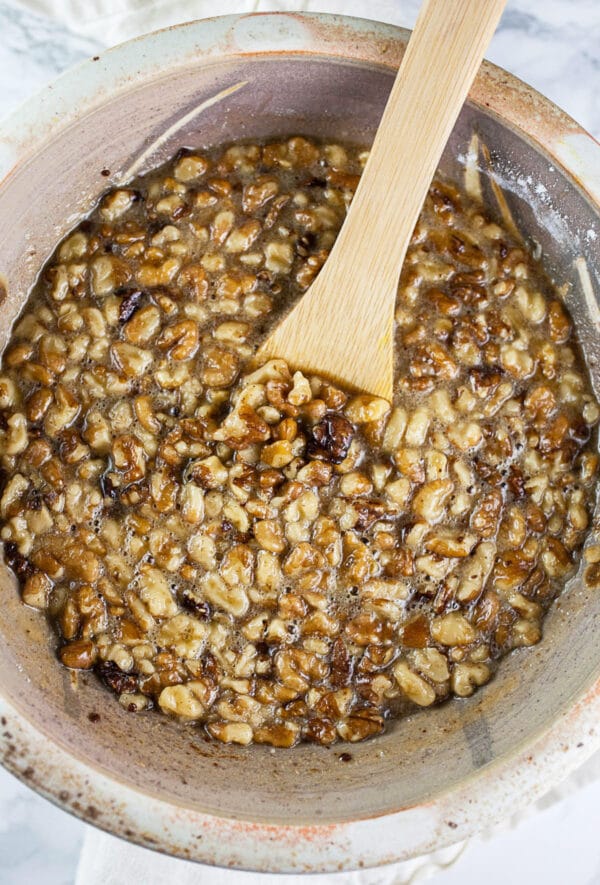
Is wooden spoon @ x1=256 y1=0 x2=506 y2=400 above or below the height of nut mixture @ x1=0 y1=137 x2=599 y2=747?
above

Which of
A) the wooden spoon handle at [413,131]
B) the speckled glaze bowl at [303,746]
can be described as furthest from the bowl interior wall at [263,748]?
the wooden spoon handle at [413,131]

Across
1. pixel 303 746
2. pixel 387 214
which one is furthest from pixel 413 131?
pixel 303 746

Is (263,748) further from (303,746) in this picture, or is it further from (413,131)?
(413,131)

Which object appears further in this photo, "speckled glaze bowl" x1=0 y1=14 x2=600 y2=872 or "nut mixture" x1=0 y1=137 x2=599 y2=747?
"nut mixture" x1=0 y1=137 x2=599 y2=747

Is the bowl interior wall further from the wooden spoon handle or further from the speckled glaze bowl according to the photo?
the wooden spoon handle

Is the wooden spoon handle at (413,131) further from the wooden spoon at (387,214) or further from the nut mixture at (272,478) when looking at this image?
the nut mixture at (272,478)

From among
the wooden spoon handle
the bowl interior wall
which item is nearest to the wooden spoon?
the wooden spoon handle
